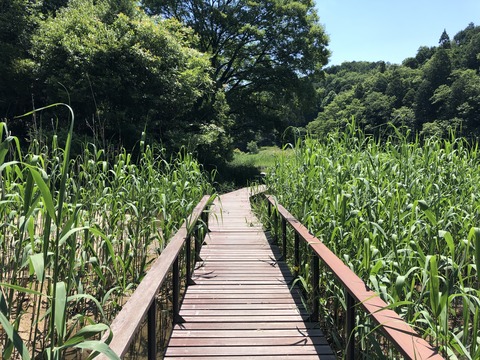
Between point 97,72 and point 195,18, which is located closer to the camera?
point 97,72

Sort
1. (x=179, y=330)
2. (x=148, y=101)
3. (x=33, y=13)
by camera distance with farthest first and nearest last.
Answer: (x=33, y=13) < (x=148, y=101) < (x=179, y=330)

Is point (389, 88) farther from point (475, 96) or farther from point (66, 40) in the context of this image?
point (66, 40)

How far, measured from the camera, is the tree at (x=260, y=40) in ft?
56.9

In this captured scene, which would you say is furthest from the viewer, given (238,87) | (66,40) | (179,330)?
(238,87)

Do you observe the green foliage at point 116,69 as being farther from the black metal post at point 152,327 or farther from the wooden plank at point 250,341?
the black metal post at point 152,327

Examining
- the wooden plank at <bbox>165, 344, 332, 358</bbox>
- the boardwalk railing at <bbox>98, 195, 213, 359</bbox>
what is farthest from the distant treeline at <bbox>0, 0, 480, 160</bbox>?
the wooden plank at <bbox>165, 344, 332, 358</bbox>

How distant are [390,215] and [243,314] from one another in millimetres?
1296

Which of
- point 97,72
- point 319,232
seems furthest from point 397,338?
point 97,72

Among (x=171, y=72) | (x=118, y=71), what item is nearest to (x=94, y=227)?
(x=118, y=71)

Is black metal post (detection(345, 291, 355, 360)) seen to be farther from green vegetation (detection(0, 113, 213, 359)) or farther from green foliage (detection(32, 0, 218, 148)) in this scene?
green foliage (detection(32, 0, 218, 148))

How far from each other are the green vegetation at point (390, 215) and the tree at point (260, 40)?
591 inches

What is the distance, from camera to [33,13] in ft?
38.5

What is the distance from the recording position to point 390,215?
197cm

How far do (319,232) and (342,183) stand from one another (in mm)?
514
